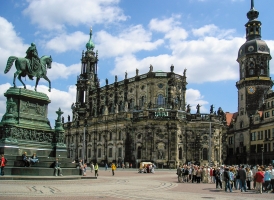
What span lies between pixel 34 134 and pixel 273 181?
15.2m

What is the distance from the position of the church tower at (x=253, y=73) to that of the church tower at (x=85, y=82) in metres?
35.2

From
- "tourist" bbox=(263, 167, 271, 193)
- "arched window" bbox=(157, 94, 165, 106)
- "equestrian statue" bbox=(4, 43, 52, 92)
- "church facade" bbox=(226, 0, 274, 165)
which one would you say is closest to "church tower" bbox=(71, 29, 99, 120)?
"arched window" bbox=(157, 94, 165, 106)

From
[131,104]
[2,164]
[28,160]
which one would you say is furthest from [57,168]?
[131,104]

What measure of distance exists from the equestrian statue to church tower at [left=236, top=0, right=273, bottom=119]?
62471mm

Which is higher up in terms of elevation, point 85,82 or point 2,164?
point 85,82

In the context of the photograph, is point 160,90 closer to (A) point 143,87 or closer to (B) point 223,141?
(A) point 143,87

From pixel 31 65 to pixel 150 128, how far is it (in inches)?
1588

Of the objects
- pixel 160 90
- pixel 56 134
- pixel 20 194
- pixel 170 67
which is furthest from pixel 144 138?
pixel 20 194

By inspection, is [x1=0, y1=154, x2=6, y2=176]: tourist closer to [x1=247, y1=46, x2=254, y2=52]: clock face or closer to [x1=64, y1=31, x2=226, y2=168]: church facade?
[x1=64, y1=31, x2=226, y2=168]: church facade

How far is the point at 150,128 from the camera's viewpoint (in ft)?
210

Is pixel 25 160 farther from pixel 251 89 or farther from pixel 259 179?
pixel 251 89

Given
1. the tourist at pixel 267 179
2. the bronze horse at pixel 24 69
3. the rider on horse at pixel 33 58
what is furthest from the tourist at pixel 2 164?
the tourist at pixel 267 179

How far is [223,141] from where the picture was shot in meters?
73.2

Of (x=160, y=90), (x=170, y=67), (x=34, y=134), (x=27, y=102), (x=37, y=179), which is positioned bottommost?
(x=37, y=179)
